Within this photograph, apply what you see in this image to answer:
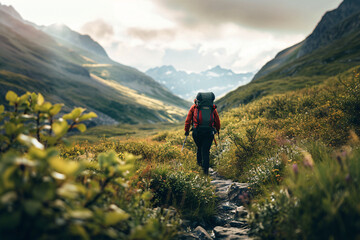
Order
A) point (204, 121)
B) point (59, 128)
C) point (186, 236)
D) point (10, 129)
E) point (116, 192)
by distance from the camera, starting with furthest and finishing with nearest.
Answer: point (204, 121) → point (186, 236) → point (116, 192) → point (10, 129) → point (59, 128)

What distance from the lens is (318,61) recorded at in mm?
51969

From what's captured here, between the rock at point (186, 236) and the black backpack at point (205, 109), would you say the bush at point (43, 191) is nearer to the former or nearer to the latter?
the rock at point (186, 236)

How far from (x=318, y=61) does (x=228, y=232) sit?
61.7 meters

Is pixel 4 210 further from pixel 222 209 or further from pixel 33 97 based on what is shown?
pixel 222 209

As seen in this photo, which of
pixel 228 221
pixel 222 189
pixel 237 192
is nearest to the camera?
pixel 228 221

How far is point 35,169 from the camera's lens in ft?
5.84

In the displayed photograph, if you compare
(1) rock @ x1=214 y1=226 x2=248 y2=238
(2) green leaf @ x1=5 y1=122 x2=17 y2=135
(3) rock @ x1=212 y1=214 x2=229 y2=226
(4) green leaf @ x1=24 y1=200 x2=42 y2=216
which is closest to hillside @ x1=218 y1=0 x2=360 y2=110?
(3) rock @ x1=212 y1=214 x2=229 y2=226

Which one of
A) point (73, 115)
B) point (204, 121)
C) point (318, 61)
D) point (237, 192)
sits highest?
point (318, 61)

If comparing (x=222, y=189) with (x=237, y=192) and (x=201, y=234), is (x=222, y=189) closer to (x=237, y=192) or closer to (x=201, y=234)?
(x=237, y=192)

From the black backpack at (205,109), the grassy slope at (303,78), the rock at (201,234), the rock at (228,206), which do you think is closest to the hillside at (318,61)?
the grassy slope at (303,78)

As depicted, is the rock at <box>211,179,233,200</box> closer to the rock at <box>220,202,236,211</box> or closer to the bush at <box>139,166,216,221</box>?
the rock at <box>220,202,236,211</box>

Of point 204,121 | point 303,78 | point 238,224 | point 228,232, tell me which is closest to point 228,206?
point 238,224

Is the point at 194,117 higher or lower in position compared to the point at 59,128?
higher

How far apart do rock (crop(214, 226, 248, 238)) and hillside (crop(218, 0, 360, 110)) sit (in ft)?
74.7
